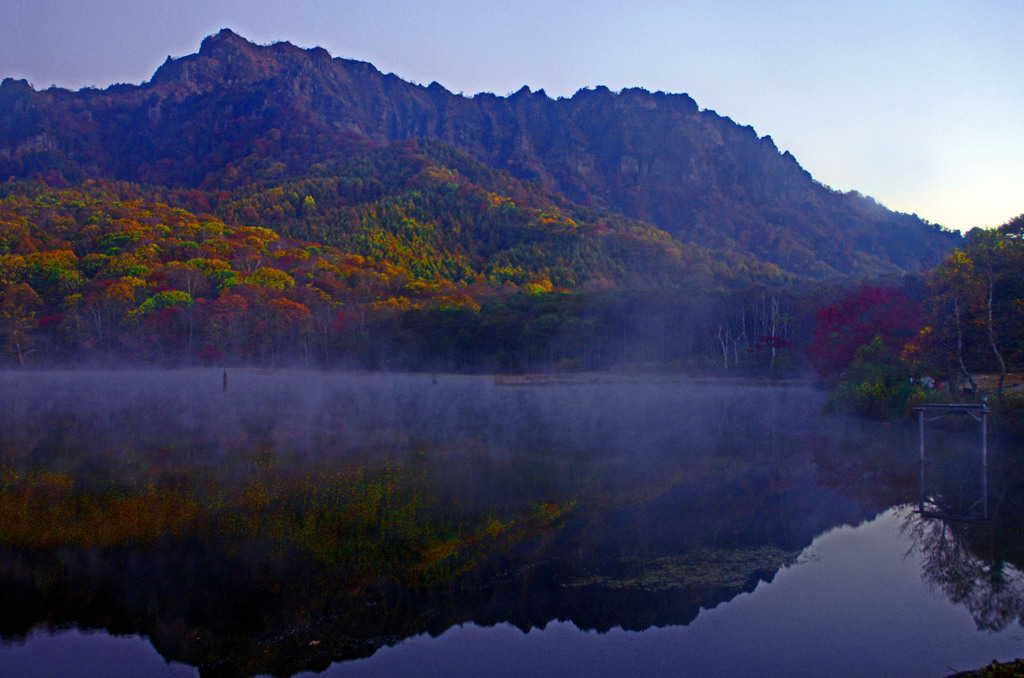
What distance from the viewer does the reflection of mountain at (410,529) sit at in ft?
30.0

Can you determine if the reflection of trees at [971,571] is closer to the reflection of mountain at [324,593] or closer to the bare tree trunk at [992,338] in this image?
the reflection of mountain at [324,593]

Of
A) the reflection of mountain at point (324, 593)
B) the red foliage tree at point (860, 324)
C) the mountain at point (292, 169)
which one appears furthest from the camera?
the mountain at point (292, 169)

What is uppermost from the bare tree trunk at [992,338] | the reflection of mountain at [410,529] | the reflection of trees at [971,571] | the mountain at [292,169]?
the mountain at [292,169]

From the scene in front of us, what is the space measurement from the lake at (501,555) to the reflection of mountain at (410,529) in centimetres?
6

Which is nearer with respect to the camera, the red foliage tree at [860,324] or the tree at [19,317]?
the red foliage tree at [860,324]

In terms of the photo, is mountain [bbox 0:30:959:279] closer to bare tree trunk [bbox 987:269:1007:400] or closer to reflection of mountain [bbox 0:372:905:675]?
bare tree trunk [bbox 987:269:1007:400]

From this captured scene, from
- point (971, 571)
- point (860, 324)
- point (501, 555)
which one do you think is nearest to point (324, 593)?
point (501, 555)

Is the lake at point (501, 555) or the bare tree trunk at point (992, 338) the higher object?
the bare tree trunk at point (992, 338)

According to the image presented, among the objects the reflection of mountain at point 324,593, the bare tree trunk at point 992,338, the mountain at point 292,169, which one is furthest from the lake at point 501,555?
the mountain at point 292,169

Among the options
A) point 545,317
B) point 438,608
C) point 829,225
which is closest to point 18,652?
point 438,608

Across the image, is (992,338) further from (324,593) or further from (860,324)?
(324,593)

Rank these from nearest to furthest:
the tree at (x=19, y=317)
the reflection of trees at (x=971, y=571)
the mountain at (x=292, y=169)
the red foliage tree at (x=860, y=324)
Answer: the reflection of trees at (x=971, y=571) → the red foliage tree at (x=860, y=324) → the tree at (x=19, y=317) → the mountain at (x=292, y=169)

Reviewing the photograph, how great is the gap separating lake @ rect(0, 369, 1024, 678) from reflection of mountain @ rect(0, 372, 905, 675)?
0.06m

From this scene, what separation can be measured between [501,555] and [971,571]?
7.43 meters
